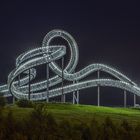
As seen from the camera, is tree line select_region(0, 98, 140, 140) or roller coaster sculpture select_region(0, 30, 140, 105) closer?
tree line select_region(0, 98, 140, 140)

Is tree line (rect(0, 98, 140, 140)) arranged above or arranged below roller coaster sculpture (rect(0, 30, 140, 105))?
below

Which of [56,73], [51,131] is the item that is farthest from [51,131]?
[56,73]

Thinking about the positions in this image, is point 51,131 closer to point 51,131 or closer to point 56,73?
point 51,131

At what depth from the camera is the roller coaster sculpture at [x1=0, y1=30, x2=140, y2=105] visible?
3393 inches

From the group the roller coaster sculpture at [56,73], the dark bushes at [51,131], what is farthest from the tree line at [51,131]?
the roller coaster sculpture at [56,73]

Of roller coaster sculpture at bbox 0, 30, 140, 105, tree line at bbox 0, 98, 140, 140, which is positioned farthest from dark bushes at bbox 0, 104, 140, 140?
roller coaster sculpture at bbox 0, 30, 140, 105

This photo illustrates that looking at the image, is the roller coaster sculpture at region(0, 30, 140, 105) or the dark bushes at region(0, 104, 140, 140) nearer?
the dark bushes at region(0, 104, 140, 140)

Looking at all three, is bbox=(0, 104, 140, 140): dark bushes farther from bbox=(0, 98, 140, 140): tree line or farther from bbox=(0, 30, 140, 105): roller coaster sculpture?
bbox=(0, 30, 140, 105): roller coaster sculpture

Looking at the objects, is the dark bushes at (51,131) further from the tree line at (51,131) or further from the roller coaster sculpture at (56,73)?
the roller coaster sculpture at (56,73)

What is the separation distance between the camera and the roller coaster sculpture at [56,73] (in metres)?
86.2

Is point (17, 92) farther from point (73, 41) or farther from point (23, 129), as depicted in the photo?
point (23, 129)

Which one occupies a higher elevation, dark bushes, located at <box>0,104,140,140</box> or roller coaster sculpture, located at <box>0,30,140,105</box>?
roller coaster sculpture, located at <box>0,30,140,105</box>

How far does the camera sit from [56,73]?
3708 inches

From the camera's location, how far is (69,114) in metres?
56.2
